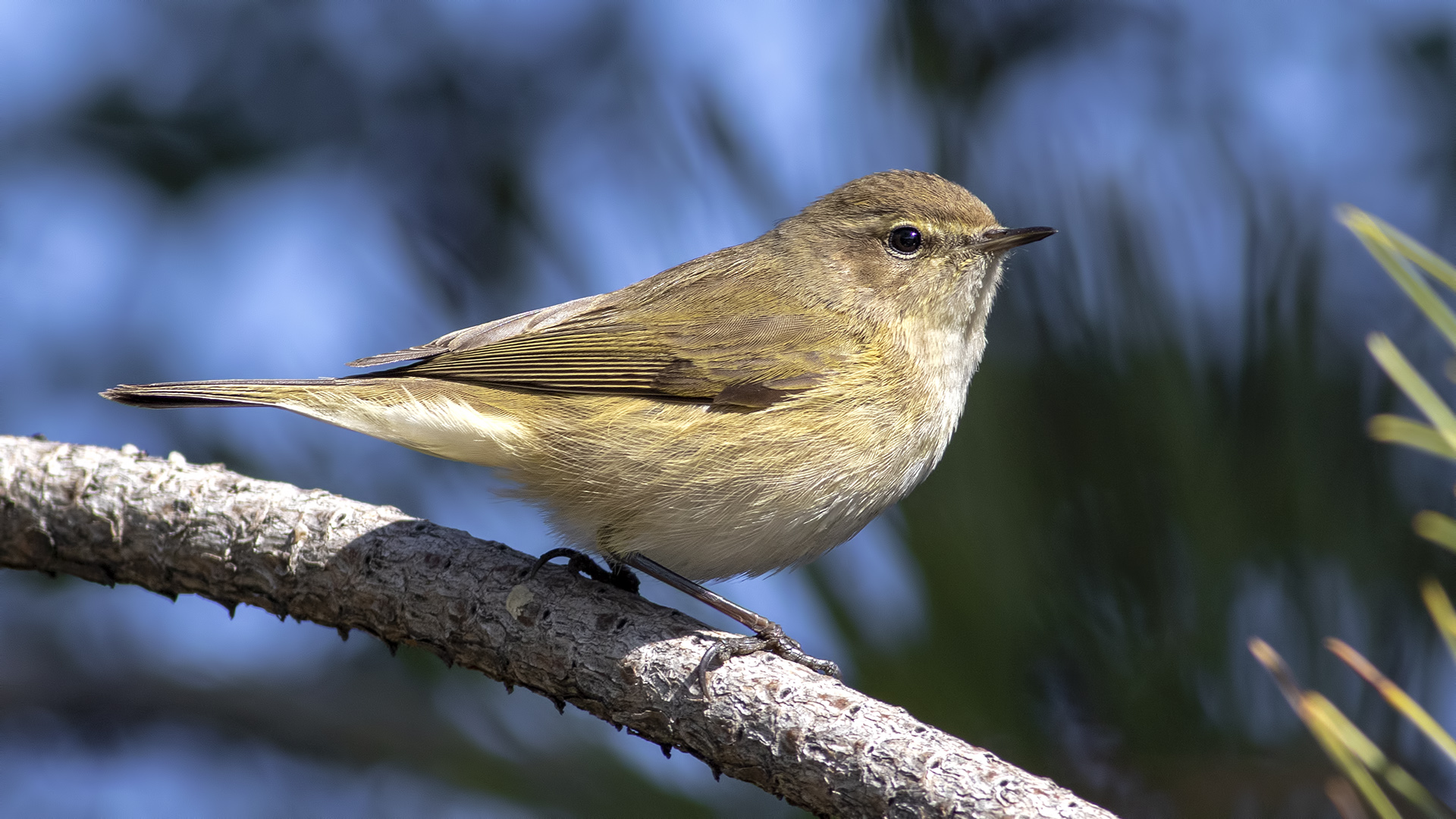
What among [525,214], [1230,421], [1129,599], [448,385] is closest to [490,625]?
[448,385]

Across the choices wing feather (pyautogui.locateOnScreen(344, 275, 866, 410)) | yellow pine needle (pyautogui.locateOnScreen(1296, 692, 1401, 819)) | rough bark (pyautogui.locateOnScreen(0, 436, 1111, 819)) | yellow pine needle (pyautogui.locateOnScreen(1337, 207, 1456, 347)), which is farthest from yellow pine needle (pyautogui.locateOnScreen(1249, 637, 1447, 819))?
wing feather (pyautogui.locateOnScreen(344, 275, 866, 410))

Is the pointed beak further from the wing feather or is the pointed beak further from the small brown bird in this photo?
the wing feather

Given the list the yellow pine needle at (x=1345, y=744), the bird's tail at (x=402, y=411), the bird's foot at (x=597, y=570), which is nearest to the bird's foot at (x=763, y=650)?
the bird's foot at (x=597, y=570)

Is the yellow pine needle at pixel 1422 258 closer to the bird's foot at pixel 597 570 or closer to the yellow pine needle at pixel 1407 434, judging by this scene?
the yellow pine needle at pixel 1407 434

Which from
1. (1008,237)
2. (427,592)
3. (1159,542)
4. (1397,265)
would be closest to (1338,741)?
(1397,265)

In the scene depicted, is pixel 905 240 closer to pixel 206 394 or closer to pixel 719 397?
pixel 719 397

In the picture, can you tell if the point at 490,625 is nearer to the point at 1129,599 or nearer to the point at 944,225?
the point at 1129,599
